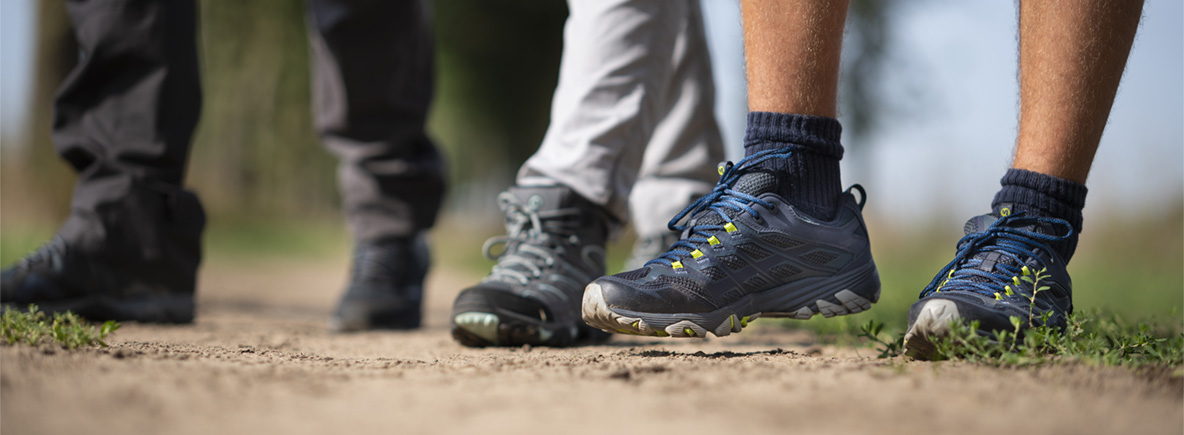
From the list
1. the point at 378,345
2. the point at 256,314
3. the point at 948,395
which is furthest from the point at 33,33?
the point at 948,395

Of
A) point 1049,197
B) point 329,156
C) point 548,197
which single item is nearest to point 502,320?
point 548,197

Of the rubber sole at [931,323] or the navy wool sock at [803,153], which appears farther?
the navy wool sock at [803,153]

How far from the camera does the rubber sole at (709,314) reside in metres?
1.59

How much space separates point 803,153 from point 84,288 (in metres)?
2.13

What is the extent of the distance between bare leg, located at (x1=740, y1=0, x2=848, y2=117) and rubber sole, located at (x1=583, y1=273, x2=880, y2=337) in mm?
400

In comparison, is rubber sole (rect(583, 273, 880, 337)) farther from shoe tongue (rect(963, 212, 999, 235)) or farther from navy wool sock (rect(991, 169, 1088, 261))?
navy wool sock (rect(991, 169, 1088, 261))

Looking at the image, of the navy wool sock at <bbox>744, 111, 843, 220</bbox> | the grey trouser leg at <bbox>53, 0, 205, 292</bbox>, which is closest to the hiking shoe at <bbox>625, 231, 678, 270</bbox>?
the navy wool sock at <bbox>744, 111, 843, 220</bbox>

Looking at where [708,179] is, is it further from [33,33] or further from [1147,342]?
[33,33]

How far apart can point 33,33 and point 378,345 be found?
21.2ft

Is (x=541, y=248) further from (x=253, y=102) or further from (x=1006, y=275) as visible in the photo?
(x=253, y=102)

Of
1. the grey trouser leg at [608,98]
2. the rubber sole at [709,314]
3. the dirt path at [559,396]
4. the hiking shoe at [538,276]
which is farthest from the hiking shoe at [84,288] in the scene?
the rubber sole at [709,314]

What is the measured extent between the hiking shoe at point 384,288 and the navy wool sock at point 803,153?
1.63 metres

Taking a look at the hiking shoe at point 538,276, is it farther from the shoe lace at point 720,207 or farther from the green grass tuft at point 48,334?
the green grass tuft at point 48,334

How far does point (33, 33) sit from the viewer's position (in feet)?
21.9
